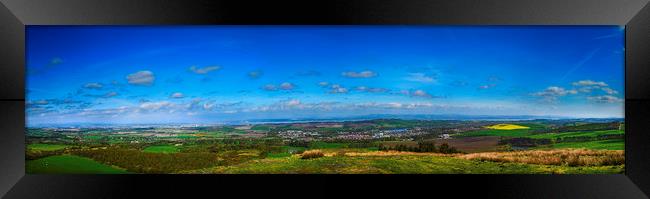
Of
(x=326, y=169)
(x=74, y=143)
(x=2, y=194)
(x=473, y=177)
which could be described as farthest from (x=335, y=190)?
(x=2, y=194)


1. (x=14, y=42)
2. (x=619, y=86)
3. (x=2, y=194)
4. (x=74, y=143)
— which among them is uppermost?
(x=14, y=42)

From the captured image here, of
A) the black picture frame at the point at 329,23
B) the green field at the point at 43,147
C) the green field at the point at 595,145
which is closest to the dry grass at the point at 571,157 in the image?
the green field at the point at 595,145

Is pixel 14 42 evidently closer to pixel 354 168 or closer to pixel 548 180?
pixel 354 168

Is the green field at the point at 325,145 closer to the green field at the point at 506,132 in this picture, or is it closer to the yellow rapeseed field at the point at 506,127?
the green field at the point at 506,132

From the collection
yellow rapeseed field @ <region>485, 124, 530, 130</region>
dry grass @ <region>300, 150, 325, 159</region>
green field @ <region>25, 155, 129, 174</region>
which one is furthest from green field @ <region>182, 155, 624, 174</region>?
green field @ <region>25, 155, 129, 174</region>

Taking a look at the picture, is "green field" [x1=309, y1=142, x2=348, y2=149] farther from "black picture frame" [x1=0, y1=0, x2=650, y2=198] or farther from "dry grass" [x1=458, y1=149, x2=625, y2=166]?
"dry grass" [x1=458, y1=149, x2=625, y2=166]

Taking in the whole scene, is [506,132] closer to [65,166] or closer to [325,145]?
[325,145]

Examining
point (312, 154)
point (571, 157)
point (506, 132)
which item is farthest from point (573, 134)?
point (312, 154)
